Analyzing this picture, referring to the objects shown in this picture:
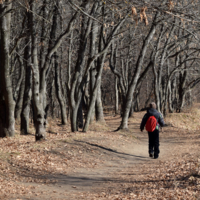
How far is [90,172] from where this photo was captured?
879cm

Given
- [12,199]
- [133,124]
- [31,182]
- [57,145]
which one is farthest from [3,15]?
[133,124]

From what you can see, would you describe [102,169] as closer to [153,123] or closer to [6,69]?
[153,123]

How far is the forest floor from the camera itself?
615 centimetres

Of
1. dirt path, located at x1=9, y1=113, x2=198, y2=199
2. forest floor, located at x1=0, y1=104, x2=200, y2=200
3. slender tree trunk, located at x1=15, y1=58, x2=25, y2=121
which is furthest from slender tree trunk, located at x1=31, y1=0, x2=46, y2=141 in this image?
slender tree trunk, located at x1=15, y1=58, x2=25, y2=121

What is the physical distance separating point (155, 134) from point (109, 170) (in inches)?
87.8

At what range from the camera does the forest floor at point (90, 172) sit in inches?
242

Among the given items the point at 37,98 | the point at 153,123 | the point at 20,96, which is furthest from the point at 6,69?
the point at 20,96

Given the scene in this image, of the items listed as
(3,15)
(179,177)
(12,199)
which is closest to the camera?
(12,199)

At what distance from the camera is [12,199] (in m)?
5.87

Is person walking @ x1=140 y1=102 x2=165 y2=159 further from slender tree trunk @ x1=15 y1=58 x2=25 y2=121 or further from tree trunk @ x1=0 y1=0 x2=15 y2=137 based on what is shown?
slender tree trunk @ x1=15 y1=58 x2=25 y2=121

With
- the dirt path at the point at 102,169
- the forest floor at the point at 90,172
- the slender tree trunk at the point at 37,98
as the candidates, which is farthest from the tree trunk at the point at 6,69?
the dirt path at the point at 102,169

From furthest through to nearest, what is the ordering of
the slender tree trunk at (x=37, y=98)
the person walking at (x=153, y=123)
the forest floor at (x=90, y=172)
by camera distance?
the slender tree trunk at (x=37, y=98) → the person walking at (x=153, y=123) → the forest floor at (x=90, y=172)

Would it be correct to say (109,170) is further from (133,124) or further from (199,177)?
(133,124)

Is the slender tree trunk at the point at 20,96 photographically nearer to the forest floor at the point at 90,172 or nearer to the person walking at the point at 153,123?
the forest floor at the point at 90,172
